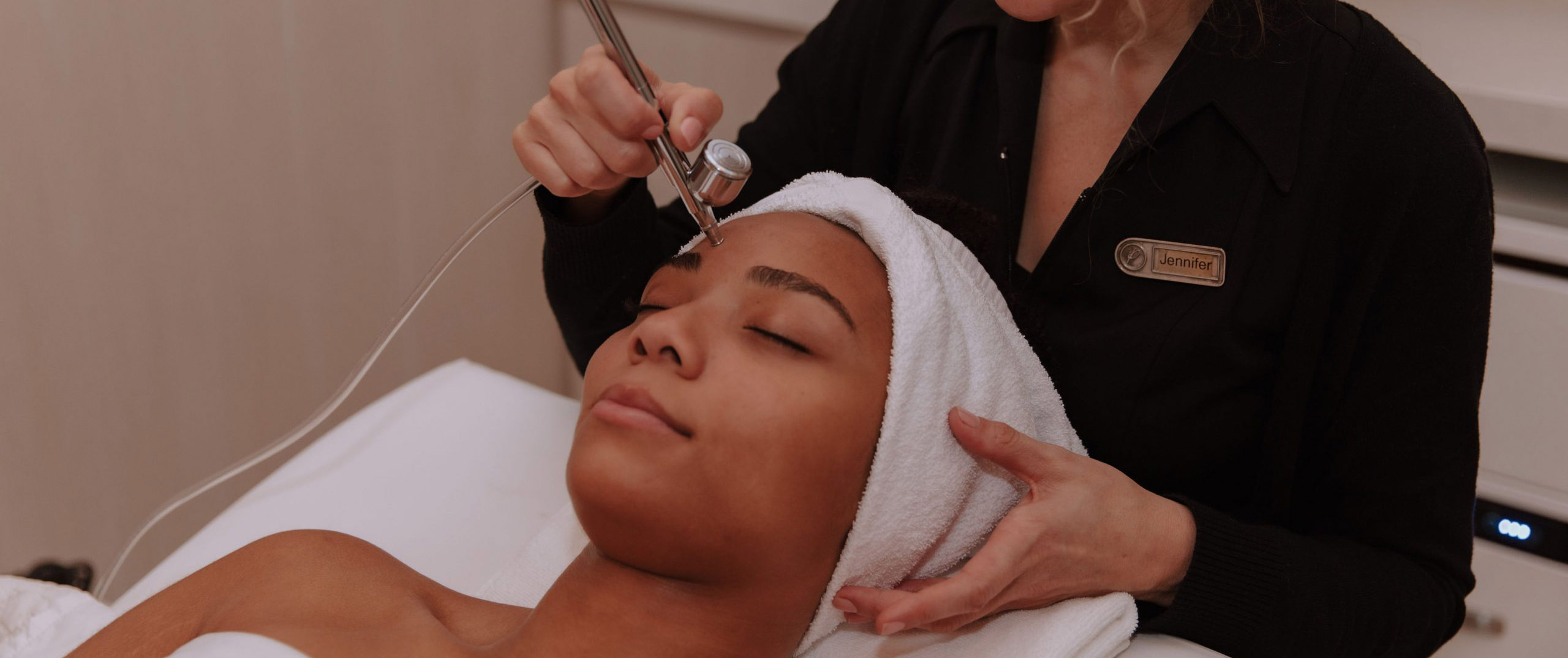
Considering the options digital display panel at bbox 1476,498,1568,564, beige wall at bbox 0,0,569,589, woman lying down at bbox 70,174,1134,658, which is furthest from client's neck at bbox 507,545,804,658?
digital display panel at bbox 1476,498,1568,564

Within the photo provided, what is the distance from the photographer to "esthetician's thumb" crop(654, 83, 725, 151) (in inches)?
35.2

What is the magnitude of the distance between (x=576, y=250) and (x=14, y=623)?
2.11ft

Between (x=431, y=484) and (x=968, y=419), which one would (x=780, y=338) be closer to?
(x=968, y=419)

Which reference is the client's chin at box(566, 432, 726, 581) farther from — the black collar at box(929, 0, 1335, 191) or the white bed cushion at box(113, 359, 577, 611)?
the black collar at box(929, 0, 1335, 191)

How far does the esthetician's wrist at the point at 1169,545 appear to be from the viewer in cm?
96

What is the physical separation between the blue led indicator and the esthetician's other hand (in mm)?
1320

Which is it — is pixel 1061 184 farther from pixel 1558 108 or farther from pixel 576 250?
pixel 1558 108

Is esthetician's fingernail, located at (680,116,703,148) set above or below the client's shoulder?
above

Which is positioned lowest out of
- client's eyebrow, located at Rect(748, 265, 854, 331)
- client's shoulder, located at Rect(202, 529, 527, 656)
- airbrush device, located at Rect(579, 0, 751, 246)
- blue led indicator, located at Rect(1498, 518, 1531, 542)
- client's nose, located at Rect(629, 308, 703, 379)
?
blue led indicator, located at Rect(1498, 518, 1531, 542)

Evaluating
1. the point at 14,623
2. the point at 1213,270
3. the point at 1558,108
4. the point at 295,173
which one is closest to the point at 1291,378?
the point at 1213,270

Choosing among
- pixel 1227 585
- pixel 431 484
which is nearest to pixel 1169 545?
pixel 1227 585

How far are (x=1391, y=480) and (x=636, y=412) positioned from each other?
74 centimetres

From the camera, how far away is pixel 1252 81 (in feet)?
3.45

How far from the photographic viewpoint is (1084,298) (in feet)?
3.66
